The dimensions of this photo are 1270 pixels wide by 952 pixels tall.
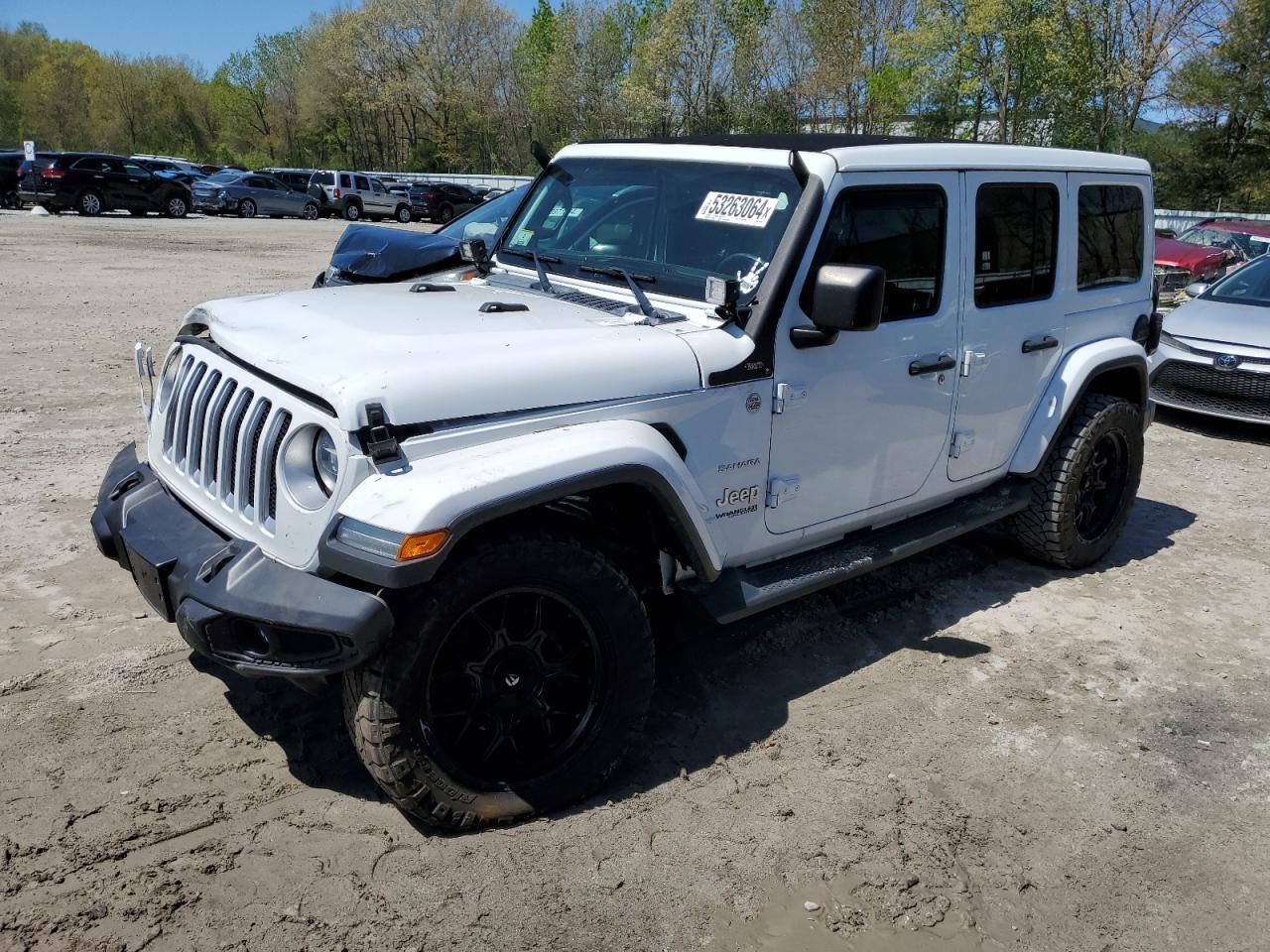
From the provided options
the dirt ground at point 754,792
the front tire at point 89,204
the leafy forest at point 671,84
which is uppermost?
the leafy forest at point 671,84

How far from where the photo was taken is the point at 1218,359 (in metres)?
8.48

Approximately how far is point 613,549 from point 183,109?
93598mm

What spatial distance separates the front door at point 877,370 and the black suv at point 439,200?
33.1 metres

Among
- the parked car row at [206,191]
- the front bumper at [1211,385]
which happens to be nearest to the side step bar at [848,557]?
the front bumper at [1211,385]

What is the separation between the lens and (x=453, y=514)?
2621 millimetres

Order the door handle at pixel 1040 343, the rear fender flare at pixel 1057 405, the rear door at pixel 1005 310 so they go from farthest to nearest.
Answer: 1. the rear fender flare at pixel 1057 405
2. the door handle at pixel 1040 343
3. the rear door at pixel 1005 310

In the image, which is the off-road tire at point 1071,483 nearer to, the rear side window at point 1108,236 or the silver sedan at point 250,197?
the rear side window at point 1108,236

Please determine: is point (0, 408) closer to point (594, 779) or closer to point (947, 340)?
point (594, 779)

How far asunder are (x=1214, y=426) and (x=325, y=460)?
8.72 m

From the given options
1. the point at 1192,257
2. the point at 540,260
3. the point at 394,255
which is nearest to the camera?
the point at 540,260

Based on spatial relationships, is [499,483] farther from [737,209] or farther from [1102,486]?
[1102,486]

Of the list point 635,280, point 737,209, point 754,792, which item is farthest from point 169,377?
point 754,792

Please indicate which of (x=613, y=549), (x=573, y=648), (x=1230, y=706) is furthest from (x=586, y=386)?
(x=1230, y=706)

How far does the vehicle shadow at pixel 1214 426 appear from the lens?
28.4 ft
